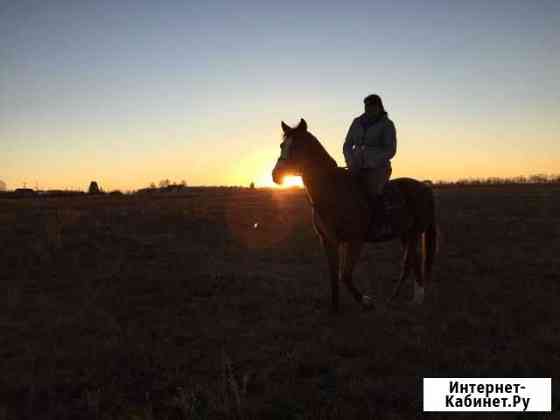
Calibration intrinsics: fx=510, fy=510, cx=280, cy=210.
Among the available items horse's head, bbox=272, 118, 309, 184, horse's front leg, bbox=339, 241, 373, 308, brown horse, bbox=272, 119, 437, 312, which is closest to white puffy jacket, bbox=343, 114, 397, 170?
brown horse, bbox=272, 119, 437, 312

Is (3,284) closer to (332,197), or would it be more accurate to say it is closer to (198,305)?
(198,305)

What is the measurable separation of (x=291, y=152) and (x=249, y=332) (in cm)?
300

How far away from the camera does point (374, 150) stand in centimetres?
906

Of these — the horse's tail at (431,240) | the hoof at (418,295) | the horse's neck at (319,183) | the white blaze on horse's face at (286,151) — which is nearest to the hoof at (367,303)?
the hoof at (418,295)

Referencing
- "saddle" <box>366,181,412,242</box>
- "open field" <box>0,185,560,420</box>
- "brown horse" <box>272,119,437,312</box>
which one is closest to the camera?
"open field" <box>0,185,560,420</box>

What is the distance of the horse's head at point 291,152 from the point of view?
846 centimetres

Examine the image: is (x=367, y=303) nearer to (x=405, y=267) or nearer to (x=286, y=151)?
(x=405, y=267)

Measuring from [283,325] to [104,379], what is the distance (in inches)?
114

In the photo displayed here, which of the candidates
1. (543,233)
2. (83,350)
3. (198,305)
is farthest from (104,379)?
(543,233)

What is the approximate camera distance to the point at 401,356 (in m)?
6.53

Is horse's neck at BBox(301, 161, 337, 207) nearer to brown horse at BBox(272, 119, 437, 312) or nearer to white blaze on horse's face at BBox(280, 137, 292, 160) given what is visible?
brown horse at BBox(272, 119, 437, 312)

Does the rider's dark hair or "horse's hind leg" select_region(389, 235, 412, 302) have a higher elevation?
the rider's dark hair

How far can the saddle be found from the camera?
9055mm

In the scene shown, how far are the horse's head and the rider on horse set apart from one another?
1.12m
